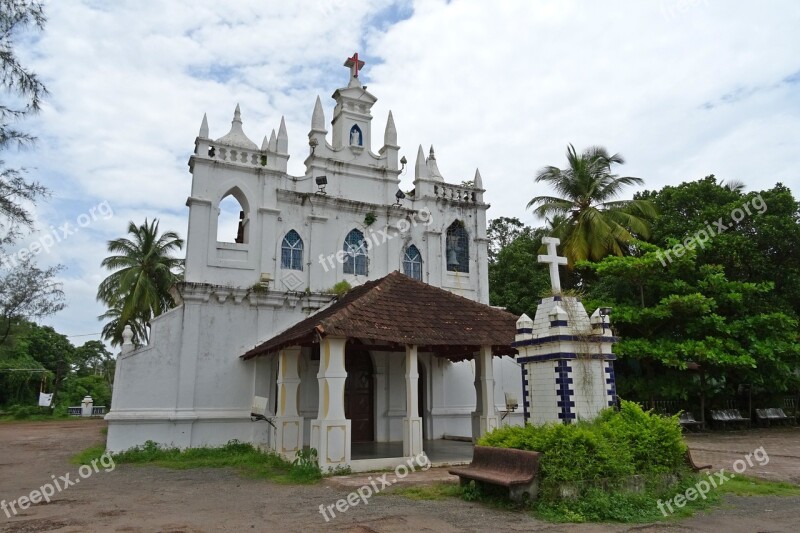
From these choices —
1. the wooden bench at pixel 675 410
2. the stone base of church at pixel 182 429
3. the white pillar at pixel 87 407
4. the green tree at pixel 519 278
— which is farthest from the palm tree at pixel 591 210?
the white pillar at pixel 87 407

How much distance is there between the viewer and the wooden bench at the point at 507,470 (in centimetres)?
730

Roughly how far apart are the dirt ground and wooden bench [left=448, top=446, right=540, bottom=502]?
350mm

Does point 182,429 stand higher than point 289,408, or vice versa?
point 289,408

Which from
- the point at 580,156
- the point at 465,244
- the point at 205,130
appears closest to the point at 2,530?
the point at 205,130

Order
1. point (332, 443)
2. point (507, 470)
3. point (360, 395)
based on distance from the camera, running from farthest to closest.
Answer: point (360, 395) → point (332, 443) → point (507, 470)

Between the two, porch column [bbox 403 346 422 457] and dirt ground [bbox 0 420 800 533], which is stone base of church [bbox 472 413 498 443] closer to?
porch column [bbox 403 346 422 457]

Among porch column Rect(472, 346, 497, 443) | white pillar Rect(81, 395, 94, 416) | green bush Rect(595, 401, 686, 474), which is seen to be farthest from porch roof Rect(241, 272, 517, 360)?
white pillar Rect(81, 395, 94, 416)

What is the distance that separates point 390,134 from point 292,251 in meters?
4.91

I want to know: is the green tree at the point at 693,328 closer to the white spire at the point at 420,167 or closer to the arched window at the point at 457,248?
the arched window at the point at 457,248

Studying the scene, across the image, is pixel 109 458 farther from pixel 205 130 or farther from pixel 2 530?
pixel 205 130

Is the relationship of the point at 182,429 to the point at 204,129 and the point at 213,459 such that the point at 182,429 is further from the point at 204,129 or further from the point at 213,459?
the point at 204,129

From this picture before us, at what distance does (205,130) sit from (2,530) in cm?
1109

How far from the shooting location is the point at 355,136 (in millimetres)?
17547

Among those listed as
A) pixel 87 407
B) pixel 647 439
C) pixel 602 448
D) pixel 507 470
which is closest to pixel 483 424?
pixel 507 470
